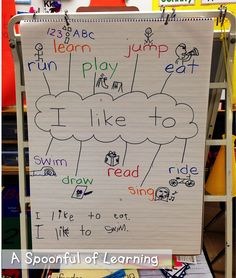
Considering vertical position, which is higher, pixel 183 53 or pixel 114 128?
pixel 183 53

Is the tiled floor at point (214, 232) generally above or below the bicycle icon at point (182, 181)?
below

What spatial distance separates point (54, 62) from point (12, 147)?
753mm

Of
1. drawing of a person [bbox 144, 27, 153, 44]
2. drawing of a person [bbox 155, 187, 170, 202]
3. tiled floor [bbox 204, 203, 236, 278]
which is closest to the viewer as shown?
drawing of a person [bbox 144, 27, 153, 44]

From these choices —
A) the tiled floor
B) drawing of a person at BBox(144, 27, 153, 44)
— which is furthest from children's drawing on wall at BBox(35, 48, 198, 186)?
the tiled floor

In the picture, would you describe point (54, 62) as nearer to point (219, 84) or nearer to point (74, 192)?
point (74, 192)

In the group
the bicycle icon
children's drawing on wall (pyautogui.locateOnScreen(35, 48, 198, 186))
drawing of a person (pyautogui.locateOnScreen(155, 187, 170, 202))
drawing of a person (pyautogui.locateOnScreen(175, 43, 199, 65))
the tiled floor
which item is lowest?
the tiled floor

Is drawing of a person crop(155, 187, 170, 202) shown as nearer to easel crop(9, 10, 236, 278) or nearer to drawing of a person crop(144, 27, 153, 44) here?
easel crop(9, 10, 236, 278)

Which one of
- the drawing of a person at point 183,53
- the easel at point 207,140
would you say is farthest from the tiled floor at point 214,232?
the drawing of a person at point 183,53

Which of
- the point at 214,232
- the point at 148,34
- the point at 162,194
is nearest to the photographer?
the point at 148,34

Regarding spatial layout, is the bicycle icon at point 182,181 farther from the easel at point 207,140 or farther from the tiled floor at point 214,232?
the tiled floor at point 214,232

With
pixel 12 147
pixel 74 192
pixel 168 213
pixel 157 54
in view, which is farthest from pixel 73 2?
pixel 168 213

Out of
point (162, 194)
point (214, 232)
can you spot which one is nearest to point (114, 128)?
point (162, 194)

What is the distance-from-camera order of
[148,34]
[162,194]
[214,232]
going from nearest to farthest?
[148,34]
[162,194]
[214,232]

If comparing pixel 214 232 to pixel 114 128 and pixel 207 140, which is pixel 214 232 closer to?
pixel 207 140
